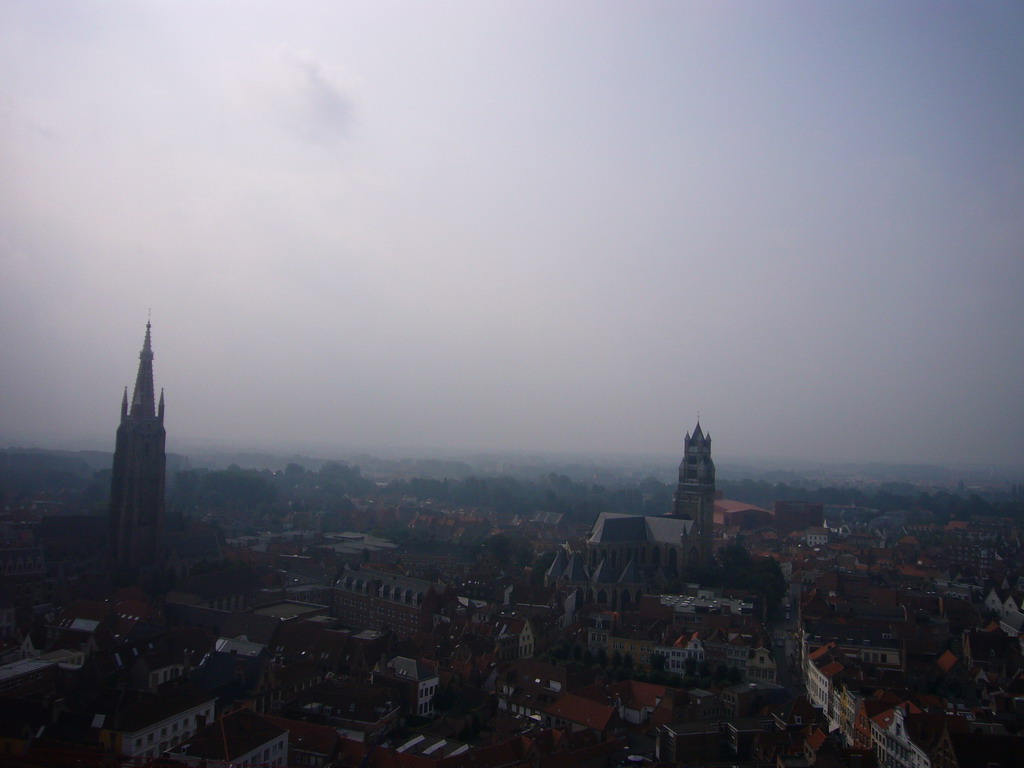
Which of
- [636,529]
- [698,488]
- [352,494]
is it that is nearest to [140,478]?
[636,529]

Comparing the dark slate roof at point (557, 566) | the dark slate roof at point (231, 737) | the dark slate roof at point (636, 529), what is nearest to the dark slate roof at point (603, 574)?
the dark slate roof at point (557, 566)

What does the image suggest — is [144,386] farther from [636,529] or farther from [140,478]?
[636,529]

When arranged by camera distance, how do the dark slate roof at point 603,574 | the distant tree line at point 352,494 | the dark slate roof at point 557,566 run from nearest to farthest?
1. the dark slate roof at point 603,574
2. the dark slate roof at point 557,566
3. the distant tree line at point 352,494

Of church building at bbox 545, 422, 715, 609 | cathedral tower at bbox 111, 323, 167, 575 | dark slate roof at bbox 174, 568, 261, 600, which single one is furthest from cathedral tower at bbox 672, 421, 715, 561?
cathedral tower at bbox 111, 323, 167, 575

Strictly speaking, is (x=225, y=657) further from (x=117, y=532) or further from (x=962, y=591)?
(x=962, y=591)

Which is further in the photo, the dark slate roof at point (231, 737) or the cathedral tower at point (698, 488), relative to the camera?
the cathedral tower at point (698, 488)

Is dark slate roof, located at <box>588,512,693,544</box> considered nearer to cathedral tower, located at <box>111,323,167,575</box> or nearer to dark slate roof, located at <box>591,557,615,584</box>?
dark slate roof, located at <box>591,557,615,584</box>

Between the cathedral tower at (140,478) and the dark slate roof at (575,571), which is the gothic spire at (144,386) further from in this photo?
the dark slate roof at (575,571)

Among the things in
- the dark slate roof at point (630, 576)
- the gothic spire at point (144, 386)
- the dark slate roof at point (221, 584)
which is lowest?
the dark slate roof at point (221, 584)
